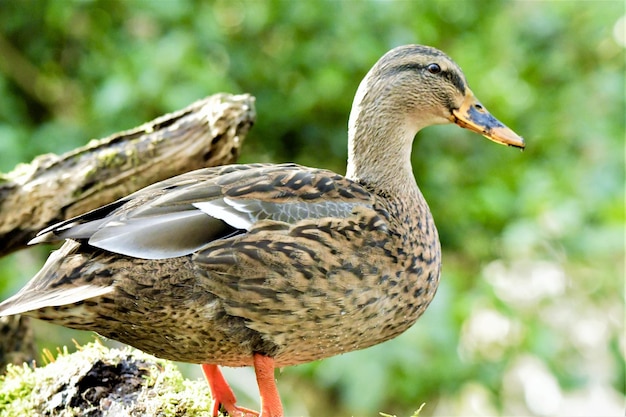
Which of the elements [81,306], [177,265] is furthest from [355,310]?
[81,306]

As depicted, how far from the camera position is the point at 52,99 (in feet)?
17.6

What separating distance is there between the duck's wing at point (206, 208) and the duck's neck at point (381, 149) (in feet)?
0.53

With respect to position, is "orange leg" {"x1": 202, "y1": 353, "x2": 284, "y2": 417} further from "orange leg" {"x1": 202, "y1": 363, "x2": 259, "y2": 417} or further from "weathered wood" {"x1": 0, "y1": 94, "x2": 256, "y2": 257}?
"weathered wood" {"x1": 0, "y1": 94, "x2": 256, "y2": 257}

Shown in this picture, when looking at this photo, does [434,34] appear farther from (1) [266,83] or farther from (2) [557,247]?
(2) [557,247]

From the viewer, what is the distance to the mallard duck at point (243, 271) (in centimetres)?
230

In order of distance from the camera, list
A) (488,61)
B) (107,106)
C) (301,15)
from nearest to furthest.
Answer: (107,106) < (301,15) < (488,61)

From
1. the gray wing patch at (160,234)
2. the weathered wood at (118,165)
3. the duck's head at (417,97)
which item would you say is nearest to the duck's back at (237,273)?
the gray wing patch at (160,234)

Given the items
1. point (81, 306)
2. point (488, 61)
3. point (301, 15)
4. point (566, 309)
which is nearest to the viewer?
point (81, 306)

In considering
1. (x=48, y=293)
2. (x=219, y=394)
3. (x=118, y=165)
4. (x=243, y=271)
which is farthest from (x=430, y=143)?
(x=48, y=293)

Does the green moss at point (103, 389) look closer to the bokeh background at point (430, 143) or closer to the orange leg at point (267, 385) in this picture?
the orange leg at point (267, 385)

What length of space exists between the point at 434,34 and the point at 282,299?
3.35m

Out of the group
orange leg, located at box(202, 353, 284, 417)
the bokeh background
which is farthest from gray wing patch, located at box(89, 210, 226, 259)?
the bokeh background

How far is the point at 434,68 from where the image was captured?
111 inches

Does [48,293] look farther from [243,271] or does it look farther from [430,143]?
[430,143]
